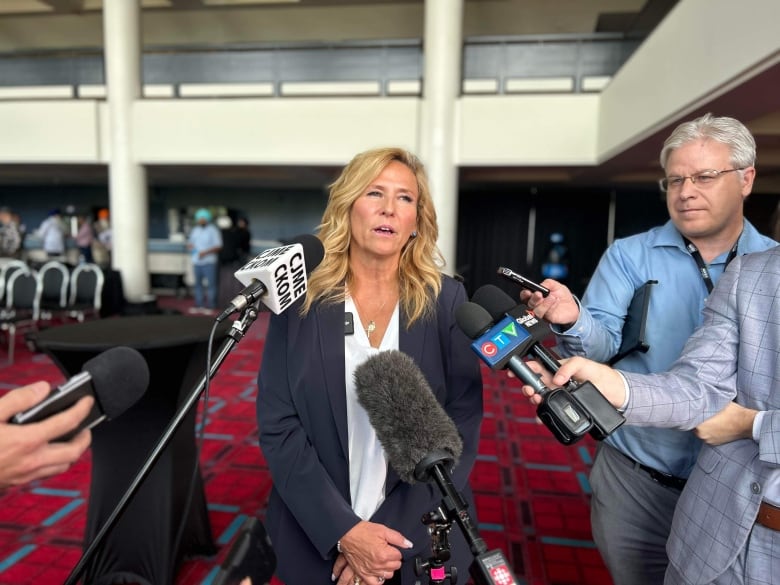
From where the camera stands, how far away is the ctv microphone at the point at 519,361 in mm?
759

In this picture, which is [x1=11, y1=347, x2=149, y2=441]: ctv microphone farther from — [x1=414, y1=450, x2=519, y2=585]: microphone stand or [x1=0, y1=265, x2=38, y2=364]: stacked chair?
[x1=0, y1=265, x2=38, y2=364]: stacked chair

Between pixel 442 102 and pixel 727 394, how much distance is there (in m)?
6.19

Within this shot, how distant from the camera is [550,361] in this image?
846 mm

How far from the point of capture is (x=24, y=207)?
1286 centimetres

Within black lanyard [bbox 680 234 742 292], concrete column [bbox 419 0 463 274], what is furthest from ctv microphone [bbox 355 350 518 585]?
concrete column [bbox 419 0 463 274]

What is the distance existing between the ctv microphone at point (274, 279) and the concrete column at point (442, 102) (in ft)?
17.9

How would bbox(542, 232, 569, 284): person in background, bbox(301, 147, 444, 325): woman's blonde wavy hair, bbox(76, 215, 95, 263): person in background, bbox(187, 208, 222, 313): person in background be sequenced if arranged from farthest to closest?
bbox(542, 232, 569, 284): person in background → bbox(76, 215, 95, 263): person in background → bbox(187, 208, 222, 313): person in background → bbox(301, 147, 444, 325): woman's blonde wavy hair

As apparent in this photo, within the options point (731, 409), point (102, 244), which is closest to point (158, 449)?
point (731, 409)

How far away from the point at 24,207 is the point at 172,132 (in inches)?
329

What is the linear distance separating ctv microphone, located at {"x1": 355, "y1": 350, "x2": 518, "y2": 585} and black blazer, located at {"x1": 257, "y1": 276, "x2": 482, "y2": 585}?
18 centimetres

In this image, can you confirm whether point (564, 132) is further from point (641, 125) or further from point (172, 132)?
point (172, 132)

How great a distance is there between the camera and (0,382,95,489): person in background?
60 centimetres

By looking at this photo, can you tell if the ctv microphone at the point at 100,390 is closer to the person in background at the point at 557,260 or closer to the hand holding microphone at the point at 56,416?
the hand holding microphone at the point at 56,416

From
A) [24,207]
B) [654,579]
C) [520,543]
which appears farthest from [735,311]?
[24,207]
